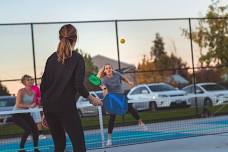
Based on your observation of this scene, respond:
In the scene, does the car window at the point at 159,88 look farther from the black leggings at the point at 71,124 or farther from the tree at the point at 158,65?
the black leggings at the point at 71,124

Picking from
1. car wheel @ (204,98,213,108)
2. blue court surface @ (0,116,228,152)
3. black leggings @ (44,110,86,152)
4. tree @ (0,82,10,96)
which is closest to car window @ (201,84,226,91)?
car wheel @ (204,98,213,108)

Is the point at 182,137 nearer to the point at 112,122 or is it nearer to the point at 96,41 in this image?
the point at 112,122

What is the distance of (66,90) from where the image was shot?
19.9 feet

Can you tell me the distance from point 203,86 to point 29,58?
11837mm

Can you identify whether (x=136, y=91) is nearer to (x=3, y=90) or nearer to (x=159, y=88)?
(x=159, y=88)

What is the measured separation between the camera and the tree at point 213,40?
2753cm

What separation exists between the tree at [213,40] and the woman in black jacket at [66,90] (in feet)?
69.4

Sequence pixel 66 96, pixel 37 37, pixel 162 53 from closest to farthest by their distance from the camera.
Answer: pixel 66 96 → pixel 37 37 → pixel 162 53

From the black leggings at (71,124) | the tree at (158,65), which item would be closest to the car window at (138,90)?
the tree at (158,65)

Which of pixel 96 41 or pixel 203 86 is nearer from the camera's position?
pixel 96 41

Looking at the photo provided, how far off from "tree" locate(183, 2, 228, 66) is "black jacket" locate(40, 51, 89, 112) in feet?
69.5

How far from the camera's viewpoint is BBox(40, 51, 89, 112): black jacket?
238 inches

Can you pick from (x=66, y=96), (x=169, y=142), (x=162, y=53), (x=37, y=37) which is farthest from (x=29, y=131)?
(x=162, y=53)

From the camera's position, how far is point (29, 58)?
19.4 m
